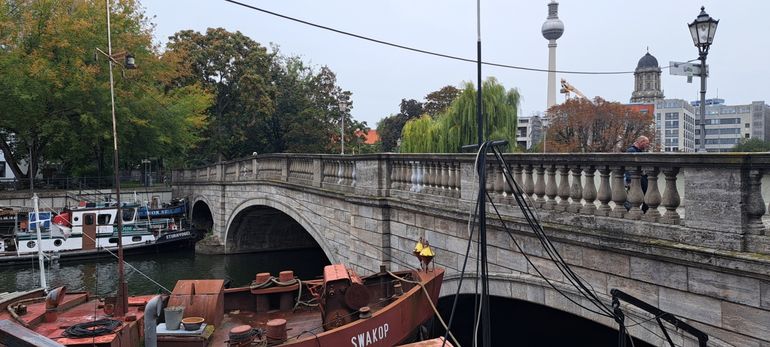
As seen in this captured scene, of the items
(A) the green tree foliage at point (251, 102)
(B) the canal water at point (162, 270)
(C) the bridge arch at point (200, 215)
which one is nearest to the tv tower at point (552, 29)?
(A) the green tree foliage at point (251, 102)

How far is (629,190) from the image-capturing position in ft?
18.9

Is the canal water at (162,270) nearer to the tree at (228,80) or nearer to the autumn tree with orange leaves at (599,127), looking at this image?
the tree at (228,80)

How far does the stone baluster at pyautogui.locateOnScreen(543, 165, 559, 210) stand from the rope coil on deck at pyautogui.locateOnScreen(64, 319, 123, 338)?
5.66 meters

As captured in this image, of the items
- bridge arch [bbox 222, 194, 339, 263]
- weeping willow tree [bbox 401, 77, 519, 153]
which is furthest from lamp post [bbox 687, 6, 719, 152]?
weeping willow tree [bbox 401, 77, 519, 153]

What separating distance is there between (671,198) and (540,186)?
180 cm

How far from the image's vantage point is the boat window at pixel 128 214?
2916 centimetres

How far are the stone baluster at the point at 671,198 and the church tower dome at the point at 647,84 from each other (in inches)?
3769

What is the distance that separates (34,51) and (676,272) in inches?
1245

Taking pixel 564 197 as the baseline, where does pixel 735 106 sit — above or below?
above

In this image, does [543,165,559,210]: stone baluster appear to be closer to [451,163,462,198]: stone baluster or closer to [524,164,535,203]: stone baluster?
[524,164,535,203]: stone baluster

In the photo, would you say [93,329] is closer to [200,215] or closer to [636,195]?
[636,195]

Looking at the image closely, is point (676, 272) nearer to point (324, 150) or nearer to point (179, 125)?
point (179, 125)

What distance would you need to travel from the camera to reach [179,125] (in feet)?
108

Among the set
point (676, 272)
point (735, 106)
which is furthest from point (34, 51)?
point (735, 106)
